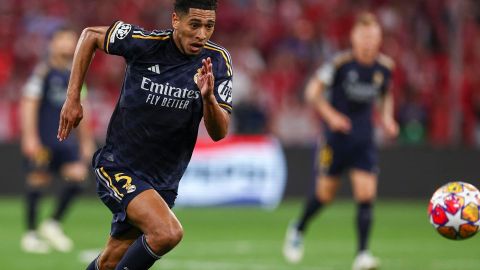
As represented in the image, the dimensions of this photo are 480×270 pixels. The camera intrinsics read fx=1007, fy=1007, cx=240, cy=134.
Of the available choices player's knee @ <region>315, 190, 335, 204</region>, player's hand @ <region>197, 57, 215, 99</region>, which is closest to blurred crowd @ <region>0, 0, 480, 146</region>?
player's knee @ <region>315, 190, 335, 204</region>

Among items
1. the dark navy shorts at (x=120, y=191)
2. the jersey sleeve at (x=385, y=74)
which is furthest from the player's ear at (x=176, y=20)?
the jersey sleeve at (x=385, y=74)

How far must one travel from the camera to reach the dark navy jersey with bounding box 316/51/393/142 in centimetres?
1087

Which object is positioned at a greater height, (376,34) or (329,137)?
(376,34)

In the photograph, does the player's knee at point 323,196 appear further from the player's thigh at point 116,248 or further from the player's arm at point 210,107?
the player's arm at point 210,107

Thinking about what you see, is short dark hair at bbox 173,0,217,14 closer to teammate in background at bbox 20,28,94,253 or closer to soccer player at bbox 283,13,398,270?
soccer player at bbox 283,13,398,270

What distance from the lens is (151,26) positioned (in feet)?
65.4

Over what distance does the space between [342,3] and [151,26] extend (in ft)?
12.6

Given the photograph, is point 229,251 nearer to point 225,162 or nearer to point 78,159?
point 78,159

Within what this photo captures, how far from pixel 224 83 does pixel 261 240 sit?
6.79 metres

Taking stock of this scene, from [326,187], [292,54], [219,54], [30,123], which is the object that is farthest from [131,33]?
[292,54]

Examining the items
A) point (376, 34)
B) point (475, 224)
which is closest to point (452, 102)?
point (376, 34)

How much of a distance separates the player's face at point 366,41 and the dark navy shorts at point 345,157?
93 centimetres

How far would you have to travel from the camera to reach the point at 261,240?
42.5 feet

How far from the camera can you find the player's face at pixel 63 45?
11.9 meters
